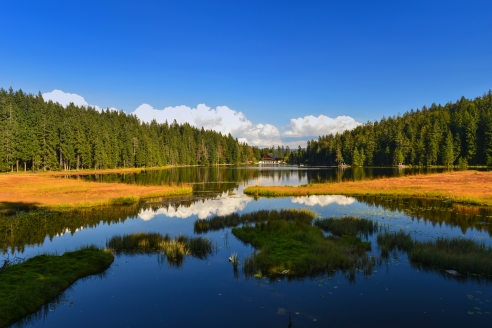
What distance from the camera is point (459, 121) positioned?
459 ft

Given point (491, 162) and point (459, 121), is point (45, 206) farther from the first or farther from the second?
point (459, 121)

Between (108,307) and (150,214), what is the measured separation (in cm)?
2065

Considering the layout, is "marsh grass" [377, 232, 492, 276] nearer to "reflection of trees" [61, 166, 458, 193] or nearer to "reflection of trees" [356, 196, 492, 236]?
"reflection of trees" [356, 196, 492, 236]

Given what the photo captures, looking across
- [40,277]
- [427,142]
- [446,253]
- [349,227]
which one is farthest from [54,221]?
[427,142]

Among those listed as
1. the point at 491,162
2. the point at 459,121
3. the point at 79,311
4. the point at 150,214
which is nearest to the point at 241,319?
the point at 79,311

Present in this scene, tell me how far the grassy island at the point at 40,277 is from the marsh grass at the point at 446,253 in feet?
56.5

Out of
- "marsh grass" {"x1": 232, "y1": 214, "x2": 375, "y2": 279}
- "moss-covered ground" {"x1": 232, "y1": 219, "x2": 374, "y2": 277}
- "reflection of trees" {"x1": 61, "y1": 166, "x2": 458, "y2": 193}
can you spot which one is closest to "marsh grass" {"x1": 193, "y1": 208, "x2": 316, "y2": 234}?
"moss-covered ground" {"x1": 232, "y1": 219, "x2": 374, "y2": 277}

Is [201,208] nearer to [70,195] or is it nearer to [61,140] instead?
[70,195]

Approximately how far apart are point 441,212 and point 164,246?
92.0ft

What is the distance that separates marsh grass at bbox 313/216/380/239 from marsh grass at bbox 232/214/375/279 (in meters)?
1.52

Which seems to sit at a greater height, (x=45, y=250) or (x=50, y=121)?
(x=50, y=121)

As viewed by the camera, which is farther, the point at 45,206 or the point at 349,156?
the point at 349,156

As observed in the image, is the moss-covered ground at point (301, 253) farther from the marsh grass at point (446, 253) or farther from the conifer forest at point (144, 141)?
the conifer forest at point (144, 141)

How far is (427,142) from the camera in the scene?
139125 millimetres
